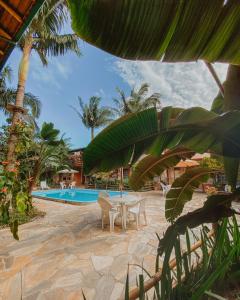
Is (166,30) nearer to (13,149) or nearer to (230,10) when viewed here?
(230,10)

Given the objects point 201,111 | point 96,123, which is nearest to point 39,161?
point 201,111

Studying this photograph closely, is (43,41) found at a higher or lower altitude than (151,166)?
higher

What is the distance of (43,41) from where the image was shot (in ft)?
21.3

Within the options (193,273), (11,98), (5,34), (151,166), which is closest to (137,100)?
(11,98)

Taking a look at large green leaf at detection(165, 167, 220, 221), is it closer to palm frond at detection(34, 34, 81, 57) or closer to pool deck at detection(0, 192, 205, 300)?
pool deck at detection(0, 192, 205, 300)

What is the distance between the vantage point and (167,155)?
2289 millimetres

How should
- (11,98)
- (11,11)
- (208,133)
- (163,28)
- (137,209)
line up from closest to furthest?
1. (163,28)
2. (208,133)
3. (11,11)
4. (137,209)
5. (11,98)

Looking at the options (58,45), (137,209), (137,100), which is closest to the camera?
(137,209)

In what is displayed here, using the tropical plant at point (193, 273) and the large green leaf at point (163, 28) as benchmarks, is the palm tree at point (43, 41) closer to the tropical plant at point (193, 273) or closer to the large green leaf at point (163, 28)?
the large green leaf at point (163, 28)

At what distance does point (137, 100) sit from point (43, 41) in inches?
562

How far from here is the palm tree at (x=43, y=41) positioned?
4759 millimetres

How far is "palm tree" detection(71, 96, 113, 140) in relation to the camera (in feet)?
78.4

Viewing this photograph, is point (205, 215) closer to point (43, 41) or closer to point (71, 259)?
point (71, 259)

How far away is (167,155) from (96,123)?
72.6 feet
